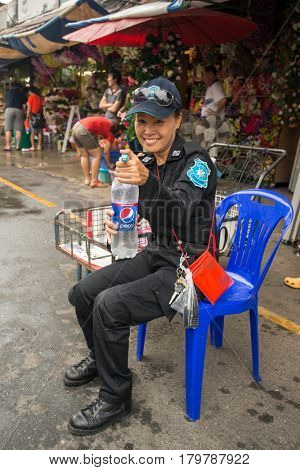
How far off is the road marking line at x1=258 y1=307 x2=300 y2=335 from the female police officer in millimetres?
1384

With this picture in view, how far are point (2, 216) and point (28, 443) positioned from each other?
427cm

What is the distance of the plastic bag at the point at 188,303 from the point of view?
195 centimetres

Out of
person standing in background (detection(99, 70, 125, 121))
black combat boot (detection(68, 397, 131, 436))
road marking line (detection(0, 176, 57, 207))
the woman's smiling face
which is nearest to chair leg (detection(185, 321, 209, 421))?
black combat boot (detection(68, 397, 131, 436))

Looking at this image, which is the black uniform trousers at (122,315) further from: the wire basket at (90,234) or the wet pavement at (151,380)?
the wire basket at (90,234)

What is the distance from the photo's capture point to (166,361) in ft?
8.87

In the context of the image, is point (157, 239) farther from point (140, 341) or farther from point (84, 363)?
point (84, 363)

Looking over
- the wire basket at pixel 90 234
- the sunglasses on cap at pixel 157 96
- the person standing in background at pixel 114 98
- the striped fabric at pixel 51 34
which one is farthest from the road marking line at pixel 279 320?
the striped fabric at pixel 51 34

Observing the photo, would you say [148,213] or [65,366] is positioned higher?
[148,213]

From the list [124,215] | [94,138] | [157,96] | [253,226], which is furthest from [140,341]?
[94,138]

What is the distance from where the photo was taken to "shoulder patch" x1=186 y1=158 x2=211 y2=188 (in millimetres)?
1972

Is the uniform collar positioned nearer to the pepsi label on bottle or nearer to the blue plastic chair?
the pepsi label on bottle

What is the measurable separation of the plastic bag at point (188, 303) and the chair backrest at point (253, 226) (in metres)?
0.54

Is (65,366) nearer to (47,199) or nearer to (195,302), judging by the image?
(195,302)

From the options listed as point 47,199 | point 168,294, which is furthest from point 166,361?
point 47,199
